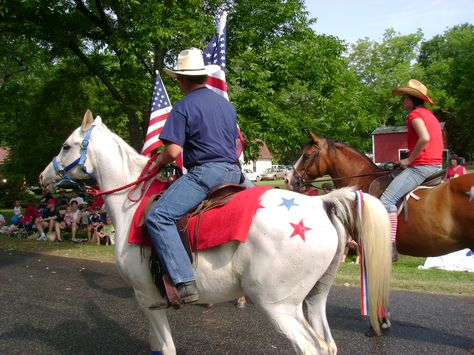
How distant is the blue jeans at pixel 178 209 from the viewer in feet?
12.1

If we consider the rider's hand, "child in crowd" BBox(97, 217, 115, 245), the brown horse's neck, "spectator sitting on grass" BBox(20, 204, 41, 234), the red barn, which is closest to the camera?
the rider's hand

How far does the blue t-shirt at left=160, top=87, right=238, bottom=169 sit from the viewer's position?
379 cm

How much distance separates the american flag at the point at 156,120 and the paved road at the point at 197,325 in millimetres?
2411

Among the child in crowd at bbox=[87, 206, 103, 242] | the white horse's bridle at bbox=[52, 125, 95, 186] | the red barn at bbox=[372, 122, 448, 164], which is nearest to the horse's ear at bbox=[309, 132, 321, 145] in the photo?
the white horse's bridle at bbox=[52, 125, 95, 186]

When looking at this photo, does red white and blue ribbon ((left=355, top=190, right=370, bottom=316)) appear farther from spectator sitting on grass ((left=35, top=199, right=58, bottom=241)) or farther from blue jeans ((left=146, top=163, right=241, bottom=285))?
spectator sitting on grass ((left=35, top=199, right=58, bottom=241))

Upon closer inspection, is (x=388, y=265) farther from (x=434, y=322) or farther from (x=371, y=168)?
(x=371, y=168)

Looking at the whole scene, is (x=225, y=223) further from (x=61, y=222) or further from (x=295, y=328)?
(x=61, y=222)

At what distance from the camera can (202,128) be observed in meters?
3.82

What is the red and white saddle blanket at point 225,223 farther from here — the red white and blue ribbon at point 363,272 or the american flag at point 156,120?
the american flag at point 156,120

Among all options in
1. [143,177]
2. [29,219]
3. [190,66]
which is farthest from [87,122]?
[29,219]

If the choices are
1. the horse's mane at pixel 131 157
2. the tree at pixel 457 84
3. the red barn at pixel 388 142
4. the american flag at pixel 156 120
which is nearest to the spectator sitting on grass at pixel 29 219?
the american flag at pixel 156 120

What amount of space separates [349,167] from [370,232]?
11.1 feet

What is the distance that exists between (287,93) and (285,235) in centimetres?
1226

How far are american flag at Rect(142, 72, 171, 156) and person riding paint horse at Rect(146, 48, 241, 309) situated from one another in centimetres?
265
